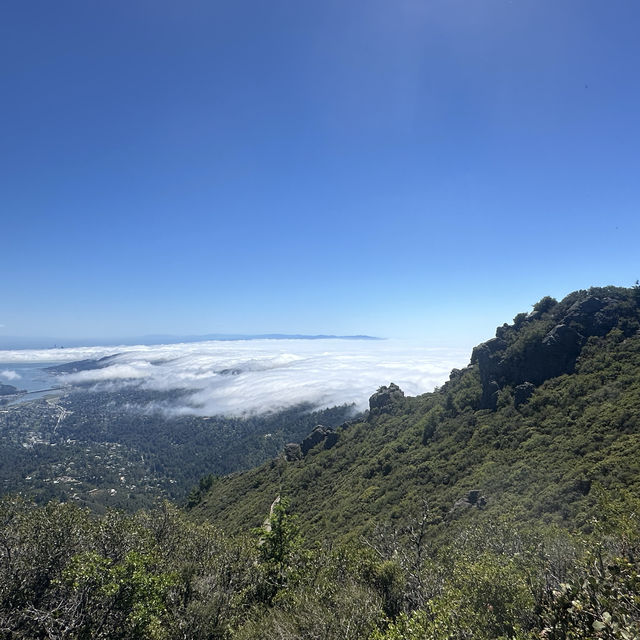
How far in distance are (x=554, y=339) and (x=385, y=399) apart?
146 feet

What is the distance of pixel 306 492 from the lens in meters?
67.9

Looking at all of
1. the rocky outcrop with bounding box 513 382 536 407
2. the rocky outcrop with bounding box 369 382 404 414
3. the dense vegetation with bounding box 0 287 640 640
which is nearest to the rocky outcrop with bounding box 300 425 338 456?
the rocky outcrop with bounding box 369 382 404 414

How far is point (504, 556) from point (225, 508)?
73.2 metres

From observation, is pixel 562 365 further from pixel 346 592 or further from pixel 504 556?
pixel 346 592

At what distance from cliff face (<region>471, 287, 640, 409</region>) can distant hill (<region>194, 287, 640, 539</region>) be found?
8.4 inches

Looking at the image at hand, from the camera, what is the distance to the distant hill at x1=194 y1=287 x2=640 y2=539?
3472 centimetres

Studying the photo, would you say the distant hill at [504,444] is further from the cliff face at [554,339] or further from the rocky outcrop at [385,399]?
the rocky outcrop at [385,399]

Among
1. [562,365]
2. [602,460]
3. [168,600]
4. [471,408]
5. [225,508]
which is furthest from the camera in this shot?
[225,508]

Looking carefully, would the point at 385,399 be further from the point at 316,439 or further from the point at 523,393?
the point at 523,393

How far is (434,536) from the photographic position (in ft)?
115

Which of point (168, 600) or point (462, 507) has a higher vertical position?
point (168, 600)

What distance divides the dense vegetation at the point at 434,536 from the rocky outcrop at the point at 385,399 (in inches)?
571

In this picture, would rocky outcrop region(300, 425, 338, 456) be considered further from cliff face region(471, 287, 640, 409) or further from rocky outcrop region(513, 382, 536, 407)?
rocky outcrop region(513, 382, 536, 407)

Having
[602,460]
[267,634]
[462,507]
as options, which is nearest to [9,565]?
[267,634]
